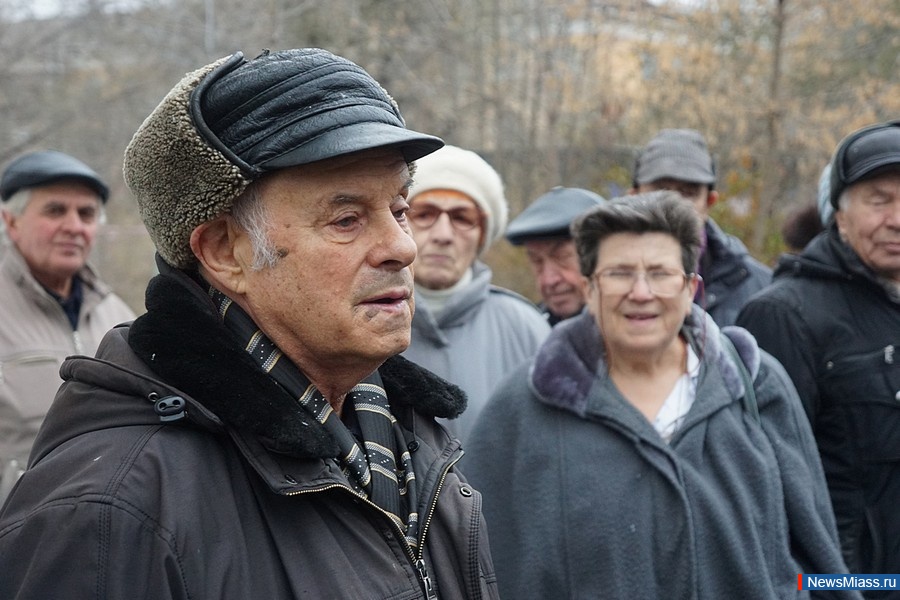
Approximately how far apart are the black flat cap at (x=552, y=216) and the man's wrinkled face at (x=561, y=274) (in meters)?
0.05

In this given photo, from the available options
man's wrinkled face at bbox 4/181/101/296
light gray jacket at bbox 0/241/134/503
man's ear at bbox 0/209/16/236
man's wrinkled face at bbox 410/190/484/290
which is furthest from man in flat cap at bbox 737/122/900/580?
man's ear at bbox 0/209/16/236

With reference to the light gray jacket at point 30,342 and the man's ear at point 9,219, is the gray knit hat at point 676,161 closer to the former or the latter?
the light gray jacket at point 30,342

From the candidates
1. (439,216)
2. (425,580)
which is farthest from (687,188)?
(425,580)

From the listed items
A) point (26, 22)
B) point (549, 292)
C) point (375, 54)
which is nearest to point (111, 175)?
point (26, 22)

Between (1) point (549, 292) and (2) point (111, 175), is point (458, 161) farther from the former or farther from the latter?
(2) point (111, 175)

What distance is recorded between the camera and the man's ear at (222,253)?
172 cm

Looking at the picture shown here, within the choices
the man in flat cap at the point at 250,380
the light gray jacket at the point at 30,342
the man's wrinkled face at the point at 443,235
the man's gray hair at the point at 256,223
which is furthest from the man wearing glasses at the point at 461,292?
the man's gray hair at the point at 256,223

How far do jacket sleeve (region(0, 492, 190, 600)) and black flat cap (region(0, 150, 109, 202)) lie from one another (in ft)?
10.9

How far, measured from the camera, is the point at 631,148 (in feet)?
38.0

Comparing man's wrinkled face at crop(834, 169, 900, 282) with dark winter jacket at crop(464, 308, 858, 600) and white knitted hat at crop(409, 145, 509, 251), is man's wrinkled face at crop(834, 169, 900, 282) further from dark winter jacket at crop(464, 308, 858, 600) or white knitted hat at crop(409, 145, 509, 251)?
white knitted hat at crop(409, 145, 509, 251)

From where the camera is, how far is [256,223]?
1.69 m

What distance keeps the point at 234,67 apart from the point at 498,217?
8.71ft

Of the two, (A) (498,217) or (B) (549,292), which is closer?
(A) (498,217)

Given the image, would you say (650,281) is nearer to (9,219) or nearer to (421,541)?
(421,541)
